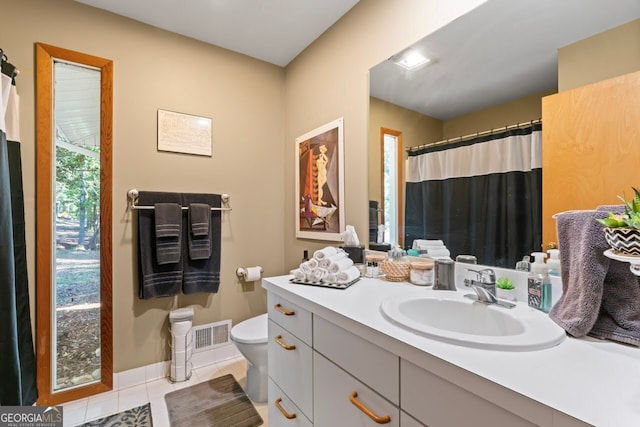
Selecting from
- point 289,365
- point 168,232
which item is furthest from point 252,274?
point 289,365

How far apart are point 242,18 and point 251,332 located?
2.05 m

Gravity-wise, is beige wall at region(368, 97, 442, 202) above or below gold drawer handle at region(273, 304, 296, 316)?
above

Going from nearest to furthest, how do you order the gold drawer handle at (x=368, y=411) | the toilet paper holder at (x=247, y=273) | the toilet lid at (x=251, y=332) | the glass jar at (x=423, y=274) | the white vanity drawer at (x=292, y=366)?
the gold drawer handle at (x=368, y=411)
the white vanity drawer at (x=292, y=366)
the glass jar at (x=423, y=274)
the toilet lid at (x=251, y=332)
the toilet paper holder at (x=247, y=273)

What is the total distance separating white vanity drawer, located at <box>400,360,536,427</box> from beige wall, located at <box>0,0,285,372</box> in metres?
1.87

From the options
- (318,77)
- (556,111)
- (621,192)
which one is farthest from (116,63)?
(621,192)

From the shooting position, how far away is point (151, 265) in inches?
76.5

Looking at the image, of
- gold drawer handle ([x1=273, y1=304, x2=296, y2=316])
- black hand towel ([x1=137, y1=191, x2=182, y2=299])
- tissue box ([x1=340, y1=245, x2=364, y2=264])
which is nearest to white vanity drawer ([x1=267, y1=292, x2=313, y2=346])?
gold drawer handle ([x1=273, y1=304, x2=296, y2=316])

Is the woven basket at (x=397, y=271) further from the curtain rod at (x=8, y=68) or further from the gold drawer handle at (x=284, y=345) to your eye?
the curtain rod at (x=8, y=68)

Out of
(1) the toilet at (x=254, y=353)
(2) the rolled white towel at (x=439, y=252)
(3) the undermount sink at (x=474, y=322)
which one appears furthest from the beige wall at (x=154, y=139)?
(3) the undermount sink at (x=474, y=322)

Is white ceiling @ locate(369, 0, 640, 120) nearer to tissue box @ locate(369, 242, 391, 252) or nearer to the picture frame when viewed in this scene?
tissue box @ locate(369, 242, 391, 252)

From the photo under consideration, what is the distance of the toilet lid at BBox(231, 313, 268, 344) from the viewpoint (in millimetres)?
1682

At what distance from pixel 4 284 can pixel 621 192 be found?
2409 mm

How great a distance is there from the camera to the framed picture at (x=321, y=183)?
193 centimetres

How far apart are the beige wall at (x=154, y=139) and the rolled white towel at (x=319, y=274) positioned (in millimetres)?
1200
